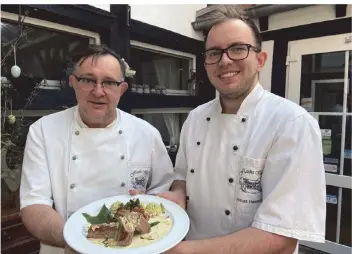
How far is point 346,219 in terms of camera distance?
2953mm

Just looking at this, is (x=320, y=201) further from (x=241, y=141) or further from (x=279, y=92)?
(x=279, y=92)

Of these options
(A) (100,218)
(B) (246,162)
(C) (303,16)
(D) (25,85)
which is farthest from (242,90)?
(C) (303,16)

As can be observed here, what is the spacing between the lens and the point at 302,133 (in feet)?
3.16

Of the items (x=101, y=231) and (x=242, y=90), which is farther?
(x=242, y=90)

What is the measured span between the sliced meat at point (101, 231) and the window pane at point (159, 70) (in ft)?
6.89

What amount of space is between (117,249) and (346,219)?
2.91 m

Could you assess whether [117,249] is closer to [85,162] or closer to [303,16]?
[85,162]

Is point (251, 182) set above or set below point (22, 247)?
above

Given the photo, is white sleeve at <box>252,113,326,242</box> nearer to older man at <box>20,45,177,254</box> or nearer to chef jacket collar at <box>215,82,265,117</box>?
chef jacket collar at <box>215,82,265,117</box>

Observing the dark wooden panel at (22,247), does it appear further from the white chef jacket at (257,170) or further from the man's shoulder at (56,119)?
the white chef jacket at (257,170)

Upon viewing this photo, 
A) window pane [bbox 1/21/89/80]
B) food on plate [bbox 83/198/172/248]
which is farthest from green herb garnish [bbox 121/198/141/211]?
window pane [bbox 1/21/89/80]

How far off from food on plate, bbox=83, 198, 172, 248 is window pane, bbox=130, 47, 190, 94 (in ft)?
6.54

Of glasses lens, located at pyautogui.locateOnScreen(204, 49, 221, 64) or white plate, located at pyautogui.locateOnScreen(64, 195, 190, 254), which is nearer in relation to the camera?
white plate, located at pyautogui.locateOnScreen(64, 195, 190, 254)

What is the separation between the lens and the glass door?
2818 millimetres
